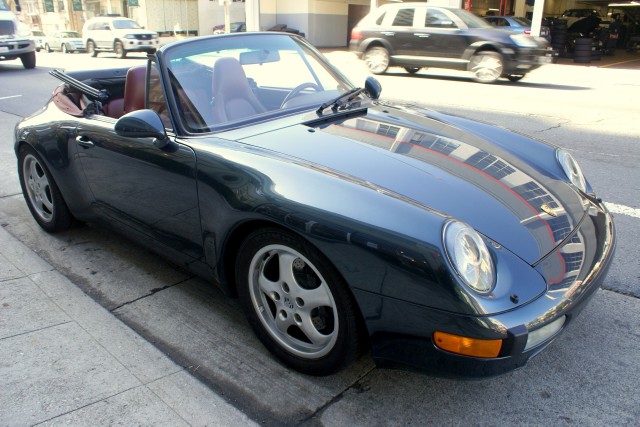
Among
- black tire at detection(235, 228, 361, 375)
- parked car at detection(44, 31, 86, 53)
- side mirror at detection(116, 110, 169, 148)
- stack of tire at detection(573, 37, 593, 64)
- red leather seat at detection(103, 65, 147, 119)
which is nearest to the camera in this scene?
black tire at detection(235, 228, 361, 375)

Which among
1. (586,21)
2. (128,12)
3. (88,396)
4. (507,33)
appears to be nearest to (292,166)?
(88,396)

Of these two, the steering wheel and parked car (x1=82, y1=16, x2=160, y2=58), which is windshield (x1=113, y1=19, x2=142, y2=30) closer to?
parked car (x1=82, y1=16, x2=160, y2=58)

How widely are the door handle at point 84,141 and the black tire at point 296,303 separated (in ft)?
4.80

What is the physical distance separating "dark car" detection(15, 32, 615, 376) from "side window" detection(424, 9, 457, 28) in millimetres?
10331

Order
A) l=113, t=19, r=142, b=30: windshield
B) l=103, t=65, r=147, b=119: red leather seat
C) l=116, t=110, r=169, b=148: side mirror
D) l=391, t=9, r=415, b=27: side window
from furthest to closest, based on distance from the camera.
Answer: l=113, t=19, r=142, b=30: windshield → l=391, t=9, r=415, b=27: side window → l=103, t=65, r=147, b=119: red leather seat → l=116, t=110, r=169, b=148: side mirror

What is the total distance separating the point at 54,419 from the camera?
2.17 meters

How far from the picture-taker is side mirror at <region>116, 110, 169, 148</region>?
104 inches

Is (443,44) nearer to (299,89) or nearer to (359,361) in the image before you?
(299,89)

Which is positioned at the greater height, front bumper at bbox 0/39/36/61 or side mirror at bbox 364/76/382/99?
side mirror at bbox 364/76/382/99

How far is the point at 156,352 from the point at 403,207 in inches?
57.6

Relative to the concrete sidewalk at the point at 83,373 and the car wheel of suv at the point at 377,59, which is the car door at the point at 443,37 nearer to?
the car wheel of suv at the point at 377,59

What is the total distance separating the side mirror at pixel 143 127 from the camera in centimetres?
264

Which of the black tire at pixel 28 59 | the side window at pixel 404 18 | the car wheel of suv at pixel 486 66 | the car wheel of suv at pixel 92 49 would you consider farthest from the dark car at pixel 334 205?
the car wheel of suv at pixel 92 49

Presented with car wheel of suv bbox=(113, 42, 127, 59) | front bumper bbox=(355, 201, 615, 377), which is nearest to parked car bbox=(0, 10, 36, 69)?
car wheel of suv bbox=(113, 42, 127, 59)
